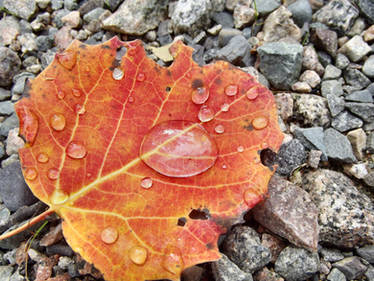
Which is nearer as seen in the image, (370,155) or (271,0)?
(370,155)

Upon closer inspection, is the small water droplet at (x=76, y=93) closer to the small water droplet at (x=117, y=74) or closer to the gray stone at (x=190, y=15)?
the small water droplet at (x=117, y=74)

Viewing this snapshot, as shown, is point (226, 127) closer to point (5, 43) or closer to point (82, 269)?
point (82, 269)

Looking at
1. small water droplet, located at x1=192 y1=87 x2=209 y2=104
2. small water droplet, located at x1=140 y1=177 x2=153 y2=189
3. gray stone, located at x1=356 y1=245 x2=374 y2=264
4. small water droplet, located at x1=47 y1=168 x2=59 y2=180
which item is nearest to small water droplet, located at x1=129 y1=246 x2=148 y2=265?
small water droplet, located at x1=140 y1=177 x2=153 y2=189

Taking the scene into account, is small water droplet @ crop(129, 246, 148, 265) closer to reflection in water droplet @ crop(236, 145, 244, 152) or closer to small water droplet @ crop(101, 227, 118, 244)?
small water droplet @ crop(101, 227, 118, 244)

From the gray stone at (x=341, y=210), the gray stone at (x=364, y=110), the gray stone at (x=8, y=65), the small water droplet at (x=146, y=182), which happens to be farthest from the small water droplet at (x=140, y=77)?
the gray stone at (x=364, y=110)

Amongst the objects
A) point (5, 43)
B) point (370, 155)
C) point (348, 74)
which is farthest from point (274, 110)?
point (5, 43)

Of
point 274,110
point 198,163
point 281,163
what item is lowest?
point 281,163
